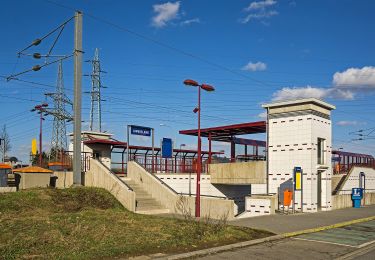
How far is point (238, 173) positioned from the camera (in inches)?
1164

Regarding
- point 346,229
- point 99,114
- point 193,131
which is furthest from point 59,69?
point 346,229

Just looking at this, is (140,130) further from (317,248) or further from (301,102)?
(317,248)

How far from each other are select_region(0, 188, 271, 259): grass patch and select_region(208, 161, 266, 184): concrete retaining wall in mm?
13206

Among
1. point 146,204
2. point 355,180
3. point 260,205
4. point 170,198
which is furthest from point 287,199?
point 355,180

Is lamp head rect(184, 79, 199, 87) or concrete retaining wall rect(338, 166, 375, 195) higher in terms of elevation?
lamp head rect(184, 79, 199, 87)

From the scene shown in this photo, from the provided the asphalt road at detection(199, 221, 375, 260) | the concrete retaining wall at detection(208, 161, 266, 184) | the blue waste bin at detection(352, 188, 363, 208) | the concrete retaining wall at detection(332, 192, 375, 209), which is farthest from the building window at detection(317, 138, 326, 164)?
the asphalt road at detection(199, 221, 375, 260)

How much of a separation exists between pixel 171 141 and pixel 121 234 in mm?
19868

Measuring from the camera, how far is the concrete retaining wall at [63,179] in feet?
86.1

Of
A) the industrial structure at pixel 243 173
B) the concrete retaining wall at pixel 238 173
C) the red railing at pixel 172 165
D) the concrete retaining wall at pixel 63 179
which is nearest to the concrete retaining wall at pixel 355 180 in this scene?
the industrial structure at pixel 243 173

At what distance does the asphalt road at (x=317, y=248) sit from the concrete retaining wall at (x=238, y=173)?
38.8 feet

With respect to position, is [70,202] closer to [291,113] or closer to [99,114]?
[291,113]

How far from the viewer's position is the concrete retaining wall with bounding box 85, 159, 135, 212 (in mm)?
22016

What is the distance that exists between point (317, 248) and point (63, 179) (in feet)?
60.2

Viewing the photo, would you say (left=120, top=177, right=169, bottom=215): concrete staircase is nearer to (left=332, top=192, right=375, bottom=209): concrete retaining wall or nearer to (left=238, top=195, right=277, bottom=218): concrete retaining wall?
(left=238, top=195, right=277, bottom=218): concrete retaining wall
